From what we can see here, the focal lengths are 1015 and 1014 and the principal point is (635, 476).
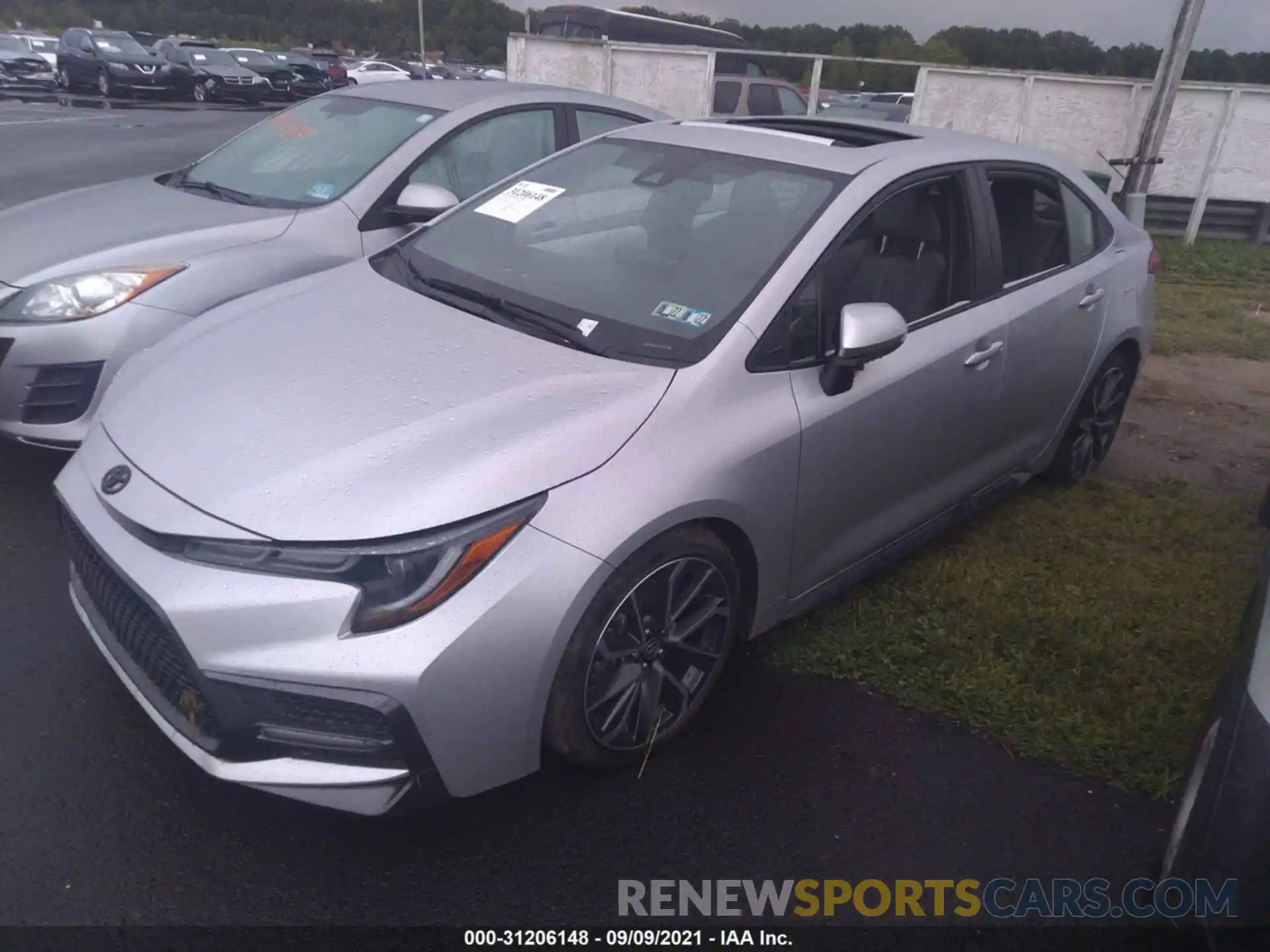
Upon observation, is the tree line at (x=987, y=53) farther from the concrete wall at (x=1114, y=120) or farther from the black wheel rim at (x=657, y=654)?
the black wheel rim at (x=657, y=654)

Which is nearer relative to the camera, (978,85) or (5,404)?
(5,404)

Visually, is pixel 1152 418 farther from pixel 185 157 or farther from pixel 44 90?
pixel 44 90

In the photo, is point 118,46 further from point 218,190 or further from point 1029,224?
point 1029,224

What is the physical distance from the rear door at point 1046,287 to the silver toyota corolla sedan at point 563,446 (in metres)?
0.02

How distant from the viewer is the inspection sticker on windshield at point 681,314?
2896 millimetres

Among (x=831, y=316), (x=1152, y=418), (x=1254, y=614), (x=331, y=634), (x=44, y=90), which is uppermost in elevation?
(x=831, y=316)

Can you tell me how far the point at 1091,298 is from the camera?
4.19 meters

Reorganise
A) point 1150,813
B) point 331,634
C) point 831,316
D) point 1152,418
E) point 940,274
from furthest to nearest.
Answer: point 1152,418 < point 940,274 < point 831,316 < point 1150,813 < point 331,634

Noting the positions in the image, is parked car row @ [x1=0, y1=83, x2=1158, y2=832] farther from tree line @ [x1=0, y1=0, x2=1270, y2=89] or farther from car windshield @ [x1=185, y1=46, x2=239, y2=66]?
car windshield @ [x1=185, y1=46, x2=239, y2=66]

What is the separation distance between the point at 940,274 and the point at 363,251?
2.47 metres

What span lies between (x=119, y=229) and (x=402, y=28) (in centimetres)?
7125

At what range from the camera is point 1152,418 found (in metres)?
5.97

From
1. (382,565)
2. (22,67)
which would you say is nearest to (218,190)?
(382,565)

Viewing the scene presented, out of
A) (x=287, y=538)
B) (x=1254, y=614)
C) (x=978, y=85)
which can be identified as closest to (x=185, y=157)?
(x=978, y=85)
